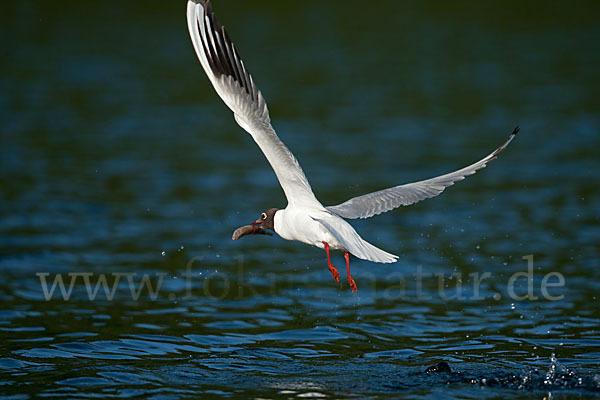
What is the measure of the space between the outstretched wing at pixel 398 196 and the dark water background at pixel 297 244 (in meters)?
1.36

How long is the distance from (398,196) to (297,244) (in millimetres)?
4887

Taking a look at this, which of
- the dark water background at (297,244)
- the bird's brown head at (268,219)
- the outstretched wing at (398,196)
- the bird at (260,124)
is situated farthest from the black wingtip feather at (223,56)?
the dark water background at (297,244)

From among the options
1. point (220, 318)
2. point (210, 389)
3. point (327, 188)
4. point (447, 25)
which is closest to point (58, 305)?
point (220, 318)

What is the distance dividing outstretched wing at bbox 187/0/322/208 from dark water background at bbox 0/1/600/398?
1984 mm

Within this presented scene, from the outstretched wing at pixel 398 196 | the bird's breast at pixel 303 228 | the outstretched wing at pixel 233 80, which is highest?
the outstretched wing at pixel 233 80

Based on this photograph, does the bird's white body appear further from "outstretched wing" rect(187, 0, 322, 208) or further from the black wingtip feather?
the black wingtip feather

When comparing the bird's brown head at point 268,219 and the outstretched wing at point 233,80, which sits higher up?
the outstretched wing at point 233,80

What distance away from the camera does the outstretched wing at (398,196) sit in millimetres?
9055

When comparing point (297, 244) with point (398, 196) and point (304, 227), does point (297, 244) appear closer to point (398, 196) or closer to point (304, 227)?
point (398, 196)

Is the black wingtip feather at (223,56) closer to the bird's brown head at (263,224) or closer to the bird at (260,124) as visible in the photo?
the bird at (260,124)

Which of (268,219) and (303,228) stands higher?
(268,219)

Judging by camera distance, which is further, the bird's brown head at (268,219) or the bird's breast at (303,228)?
the bird's brown head at (268,219)

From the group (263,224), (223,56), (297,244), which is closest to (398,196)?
(263,224)

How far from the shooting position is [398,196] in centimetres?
930
